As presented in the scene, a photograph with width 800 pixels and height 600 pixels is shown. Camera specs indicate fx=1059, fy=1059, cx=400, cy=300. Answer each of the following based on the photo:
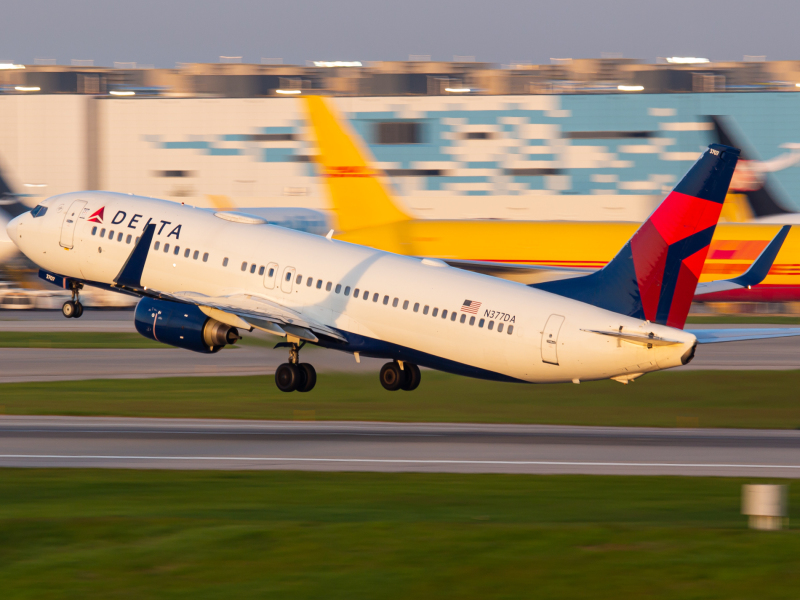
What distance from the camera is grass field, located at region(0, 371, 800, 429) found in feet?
125

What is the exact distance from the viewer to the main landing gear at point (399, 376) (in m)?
41.1

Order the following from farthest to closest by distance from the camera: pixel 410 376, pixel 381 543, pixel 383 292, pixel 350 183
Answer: pixel 350 183 → pixel 410 376 → pixel 383 292 → pixel 381 543

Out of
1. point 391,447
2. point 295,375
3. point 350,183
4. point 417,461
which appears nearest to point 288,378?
point 295,375

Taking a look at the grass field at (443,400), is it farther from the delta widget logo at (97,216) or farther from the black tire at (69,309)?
the delta widget logo at (97,216)

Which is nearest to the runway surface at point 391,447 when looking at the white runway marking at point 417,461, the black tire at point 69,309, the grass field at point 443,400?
the white runway marking at point 417,461

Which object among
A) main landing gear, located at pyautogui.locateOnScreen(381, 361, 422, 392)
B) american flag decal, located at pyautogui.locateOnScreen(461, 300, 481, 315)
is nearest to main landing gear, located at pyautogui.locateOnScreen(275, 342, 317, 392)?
main landing gear, located at pyautogui.locateOnScreen(381, 361, 422, 392)

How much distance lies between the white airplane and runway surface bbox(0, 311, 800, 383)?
8.73ft

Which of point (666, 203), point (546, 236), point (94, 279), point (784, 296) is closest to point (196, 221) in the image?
point (94, 279)

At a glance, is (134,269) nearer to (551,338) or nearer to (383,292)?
(383,292)

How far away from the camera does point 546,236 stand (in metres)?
79.6

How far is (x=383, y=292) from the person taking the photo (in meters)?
38.5

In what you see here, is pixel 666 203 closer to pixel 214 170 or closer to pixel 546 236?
pixel 546 236

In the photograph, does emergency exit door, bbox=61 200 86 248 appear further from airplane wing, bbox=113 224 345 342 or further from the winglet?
the winglet

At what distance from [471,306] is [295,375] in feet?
25.4
